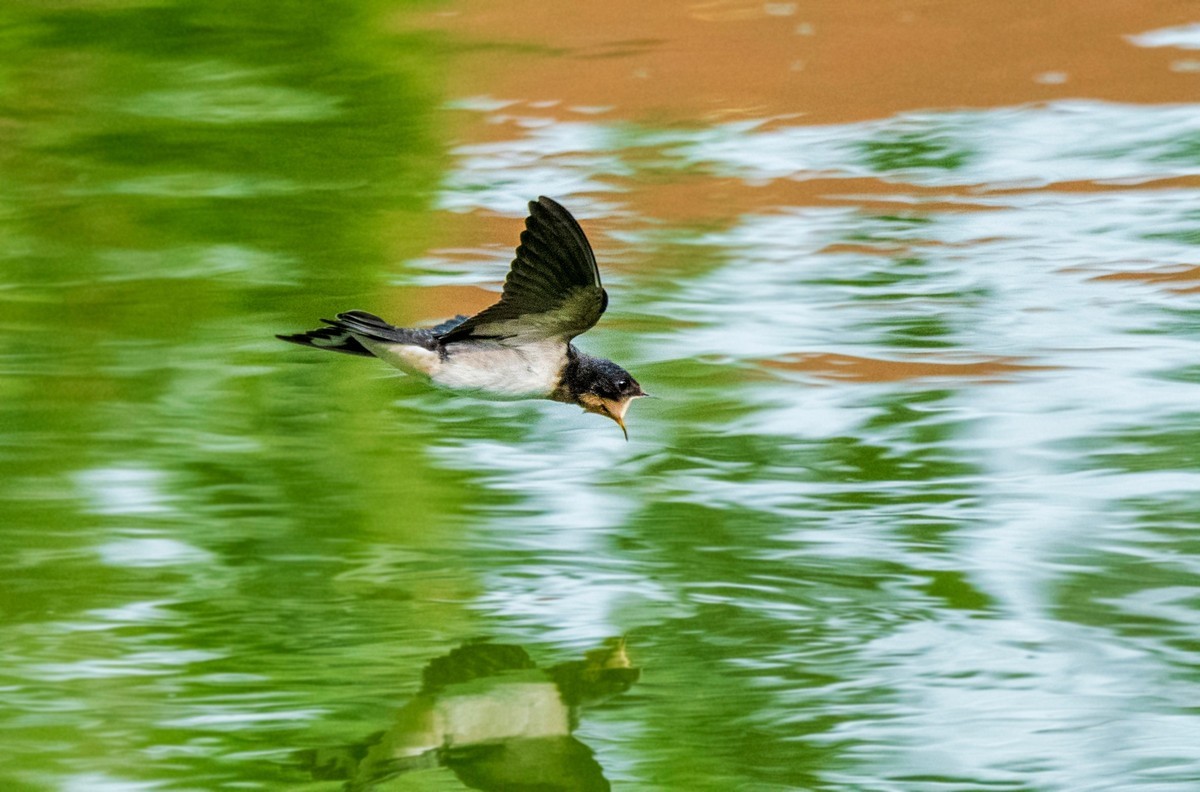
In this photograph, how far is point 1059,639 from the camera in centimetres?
339

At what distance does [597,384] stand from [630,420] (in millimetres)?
1204

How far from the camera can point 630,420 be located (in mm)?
4469

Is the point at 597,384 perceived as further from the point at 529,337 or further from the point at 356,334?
the point at 356,334

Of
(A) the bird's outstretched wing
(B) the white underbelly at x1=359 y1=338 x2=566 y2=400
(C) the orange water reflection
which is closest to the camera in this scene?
(A) the bird's outstretched wing

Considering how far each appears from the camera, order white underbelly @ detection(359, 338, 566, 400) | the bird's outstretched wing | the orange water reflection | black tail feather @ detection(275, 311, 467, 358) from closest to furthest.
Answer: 1. the bird's outstretched wing
2. black tail feather @ detection(275, 311, 467, 358)
3. white underbelly @ detection(359, 338, 566, 400)
4. the orange water reflection

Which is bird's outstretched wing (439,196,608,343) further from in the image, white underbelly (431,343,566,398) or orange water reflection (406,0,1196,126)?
orange water reflection (406,0,1196,126)

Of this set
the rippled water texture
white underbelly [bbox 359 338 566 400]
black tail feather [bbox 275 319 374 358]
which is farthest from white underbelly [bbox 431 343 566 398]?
the rippled water texture

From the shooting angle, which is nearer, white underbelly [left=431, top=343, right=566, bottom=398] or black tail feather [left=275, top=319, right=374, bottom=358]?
black tail feather [left=275, top=319, right=374, bottom=358]

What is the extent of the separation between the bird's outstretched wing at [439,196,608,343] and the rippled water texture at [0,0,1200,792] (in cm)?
60

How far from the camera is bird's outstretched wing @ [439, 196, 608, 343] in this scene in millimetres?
2949

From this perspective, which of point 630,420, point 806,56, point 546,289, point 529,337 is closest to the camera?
point 546,289

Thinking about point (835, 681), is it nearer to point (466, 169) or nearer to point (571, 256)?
point (571, 256)

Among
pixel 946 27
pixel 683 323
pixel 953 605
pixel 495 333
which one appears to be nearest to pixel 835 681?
pixel 953 605

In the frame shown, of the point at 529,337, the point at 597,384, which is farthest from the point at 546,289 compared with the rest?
the point at 597,384
